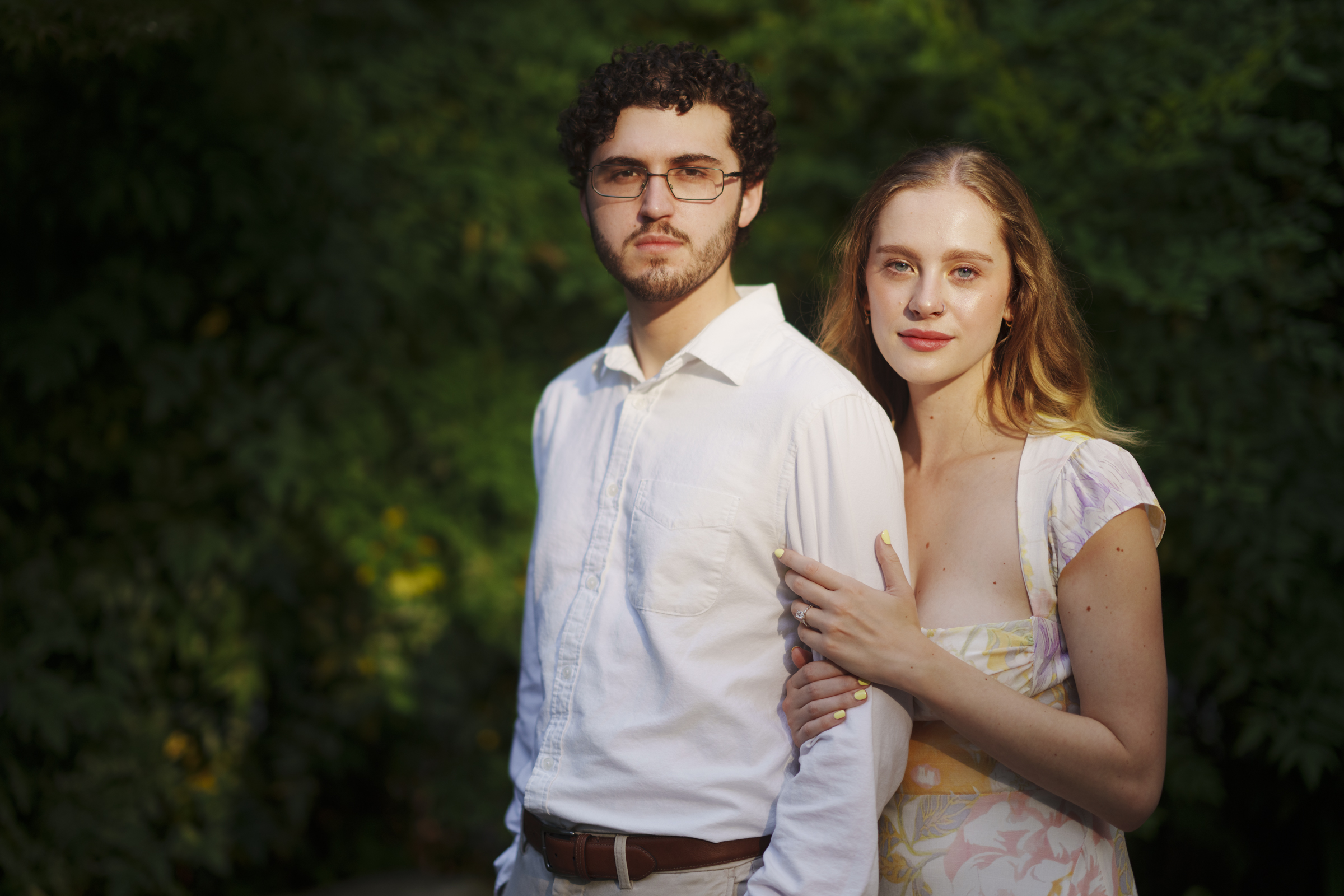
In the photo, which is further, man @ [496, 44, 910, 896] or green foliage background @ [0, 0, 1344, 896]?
green foliage background @ [0, 0, 1344, 896]

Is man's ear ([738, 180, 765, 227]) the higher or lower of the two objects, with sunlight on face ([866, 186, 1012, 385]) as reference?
higher

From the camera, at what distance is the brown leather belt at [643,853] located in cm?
148

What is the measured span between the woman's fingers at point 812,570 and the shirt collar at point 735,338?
0.33 metres

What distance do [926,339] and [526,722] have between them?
1.11 m

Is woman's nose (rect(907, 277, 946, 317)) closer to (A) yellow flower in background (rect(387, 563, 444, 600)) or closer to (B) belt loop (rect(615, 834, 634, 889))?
(B) belt loop (rect(615, 834, 634, 889))

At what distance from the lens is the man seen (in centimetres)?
146

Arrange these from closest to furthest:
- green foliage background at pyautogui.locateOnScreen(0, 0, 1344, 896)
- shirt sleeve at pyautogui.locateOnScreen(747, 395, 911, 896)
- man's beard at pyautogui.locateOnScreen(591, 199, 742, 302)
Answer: shirt sleeve at pyautogui.locateOnScreen(747, 395, 911, 896), man's beard at pyautogui.locateOnScreen(591, 199, 742, 302), green foliage background at pyautogui.locateOnScreen(0, 0, 1344, 896)

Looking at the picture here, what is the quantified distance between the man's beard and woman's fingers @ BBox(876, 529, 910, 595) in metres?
0.58

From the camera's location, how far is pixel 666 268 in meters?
1.67

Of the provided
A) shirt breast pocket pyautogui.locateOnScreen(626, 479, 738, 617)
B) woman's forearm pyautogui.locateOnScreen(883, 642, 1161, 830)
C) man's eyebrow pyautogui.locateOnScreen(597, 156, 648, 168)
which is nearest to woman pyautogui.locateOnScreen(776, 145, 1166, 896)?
woman's forearm pyautogui.locateOnScreen(883, 642, 1161, 830)

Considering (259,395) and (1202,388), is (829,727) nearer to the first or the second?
(1202,388)

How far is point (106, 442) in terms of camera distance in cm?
305

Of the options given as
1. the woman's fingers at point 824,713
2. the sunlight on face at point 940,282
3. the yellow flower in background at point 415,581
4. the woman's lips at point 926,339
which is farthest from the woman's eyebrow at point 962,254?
the yellow flower in background at point 415,581

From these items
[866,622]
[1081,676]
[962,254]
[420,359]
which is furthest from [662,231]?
[420,359]
